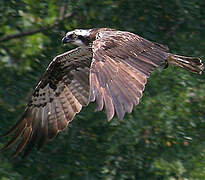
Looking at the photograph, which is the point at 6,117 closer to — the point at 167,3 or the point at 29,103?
the point at 29,103

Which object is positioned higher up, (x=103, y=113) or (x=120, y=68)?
(x=120, y=68)

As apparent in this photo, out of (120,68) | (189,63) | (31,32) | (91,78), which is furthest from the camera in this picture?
(31,32)

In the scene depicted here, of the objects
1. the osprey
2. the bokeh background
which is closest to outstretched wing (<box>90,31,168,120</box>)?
the osprey

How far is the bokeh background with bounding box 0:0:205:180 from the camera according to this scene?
8523mm

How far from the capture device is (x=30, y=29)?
925 cm

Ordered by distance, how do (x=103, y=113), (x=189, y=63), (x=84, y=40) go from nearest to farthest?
1. (x=189, y=63)
2. (x=84, y=40)
3. (x=103, y=113)

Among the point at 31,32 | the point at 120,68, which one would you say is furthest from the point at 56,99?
the point at 120,68

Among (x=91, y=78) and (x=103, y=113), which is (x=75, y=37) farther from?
(x=91, y=78)

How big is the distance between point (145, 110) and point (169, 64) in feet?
1.63

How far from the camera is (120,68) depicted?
743cm

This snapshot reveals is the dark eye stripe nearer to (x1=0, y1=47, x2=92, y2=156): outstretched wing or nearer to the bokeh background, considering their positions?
(x1=0, y1=47, x2=92, y2=156): outstretched wing

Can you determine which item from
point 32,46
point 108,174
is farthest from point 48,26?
point 108,174

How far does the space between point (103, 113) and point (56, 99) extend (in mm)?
481

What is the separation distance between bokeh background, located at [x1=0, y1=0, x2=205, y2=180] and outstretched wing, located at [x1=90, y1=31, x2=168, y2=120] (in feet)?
2.46
